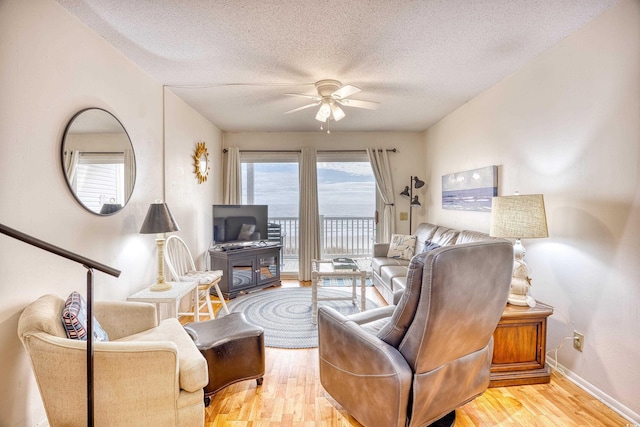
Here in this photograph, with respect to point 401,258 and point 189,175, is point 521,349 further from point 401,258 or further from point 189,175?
point 189,175

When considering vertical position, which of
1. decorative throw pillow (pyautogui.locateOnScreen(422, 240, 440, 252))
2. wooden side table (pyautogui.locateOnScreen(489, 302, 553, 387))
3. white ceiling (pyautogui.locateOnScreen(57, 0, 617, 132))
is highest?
white ceiling (pyautogui.locateOnScreen(57, 0, 617, 132))

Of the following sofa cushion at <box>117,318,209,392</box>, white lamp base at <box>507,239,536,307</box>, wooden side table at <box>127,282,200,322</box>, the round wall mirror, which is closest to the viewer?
sofa cushion at <box>117,318,209,392</box>

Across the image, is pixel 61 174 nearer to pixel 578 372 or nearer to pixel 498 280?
pixel 498 280

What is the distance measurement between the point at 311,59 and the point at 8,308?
8.20 ft

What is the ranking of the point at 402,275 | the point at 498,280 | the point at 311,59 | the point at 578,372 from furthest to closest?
the point at 402,275 → the point at 311,59 → the point at 578,372 → the point at 498,280

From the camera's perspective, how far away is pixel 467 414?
178 cm

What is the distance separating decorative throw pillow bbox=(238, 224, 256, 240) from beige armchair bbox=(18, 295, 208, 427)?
9.03 ft

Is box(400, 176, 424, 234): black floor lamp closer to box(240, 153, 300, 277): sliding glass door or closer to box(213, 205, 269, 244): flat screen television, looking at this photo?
box(240, 153, 300, 277): sliding glass door

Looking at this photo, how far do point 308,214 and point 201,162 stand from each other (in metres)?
1.78

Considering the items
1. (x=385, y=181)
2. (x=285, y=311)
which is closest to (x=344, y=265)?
(x=285, y=311)

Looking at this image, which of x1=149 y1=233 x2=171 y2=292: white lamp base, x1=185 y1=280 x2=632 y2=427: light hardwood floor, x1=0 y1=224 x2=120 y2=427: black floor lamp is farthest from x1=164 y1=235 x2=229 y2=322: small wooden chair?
x1=0 y1=224 x2=120 y2=427: black floor lamp

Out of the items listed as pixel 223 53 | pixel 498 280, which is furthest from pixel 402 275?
pixel 223 53

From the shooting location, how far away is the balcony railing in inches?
213

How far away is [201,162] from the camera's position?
390 centimetres
